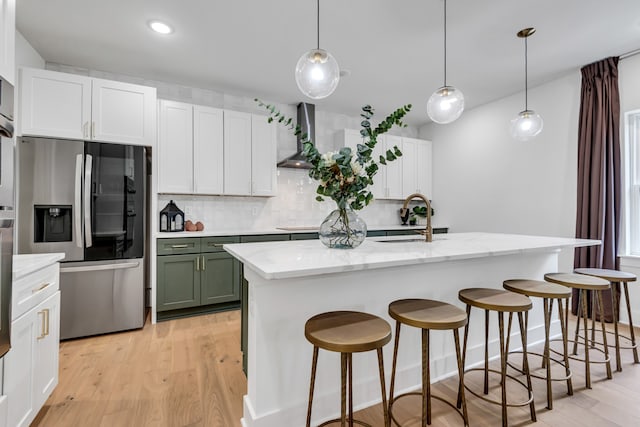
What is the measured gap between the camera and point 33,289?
1.55 m

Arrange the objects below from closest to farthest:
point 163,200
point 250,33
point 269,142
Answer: point 250,33 < point 163,200 < point 269,142

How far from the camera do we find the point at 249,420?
1543mm

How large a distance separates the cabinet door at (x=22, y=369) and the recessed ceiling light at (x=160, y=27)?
7.40 feet

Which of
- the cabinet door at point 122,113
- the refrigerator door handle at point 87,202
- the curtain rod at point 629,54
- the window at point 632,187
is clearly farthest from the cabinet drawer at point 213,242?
the curtain rod at point 629,54

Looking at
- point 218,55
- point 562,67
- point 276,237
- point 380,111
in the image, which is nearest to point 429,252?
point 276,237

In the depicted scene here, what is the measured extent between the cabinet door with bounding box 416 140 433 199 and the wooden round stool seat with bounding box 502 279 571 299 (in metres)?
3.37

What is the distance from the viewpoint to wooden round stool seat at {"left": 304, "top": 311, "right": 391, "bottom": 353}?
3.92 ft

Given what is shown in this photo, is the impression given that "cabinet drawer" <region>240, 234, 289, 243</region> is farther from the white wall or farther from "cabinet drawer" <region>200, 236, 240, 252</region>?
the white wall

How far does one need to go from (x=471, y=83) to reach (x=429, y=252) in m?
2.89

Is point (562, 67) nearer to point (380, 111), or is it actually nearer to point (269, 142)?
point (380, 111)

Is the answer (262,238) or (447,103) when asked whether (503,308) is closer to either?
(447,103)

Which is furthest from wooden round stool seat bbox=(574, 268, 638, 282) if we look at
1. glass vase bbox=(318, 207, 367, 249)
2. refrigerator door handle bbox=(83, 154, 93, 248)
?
refrigerator door handle bbox=(83, 154, 93, 248)

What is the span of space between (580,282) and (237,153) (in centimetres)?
345

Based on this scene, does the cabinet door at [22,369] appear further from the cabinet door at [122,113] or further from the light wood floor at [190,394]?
the cabinet door at [122,113]
